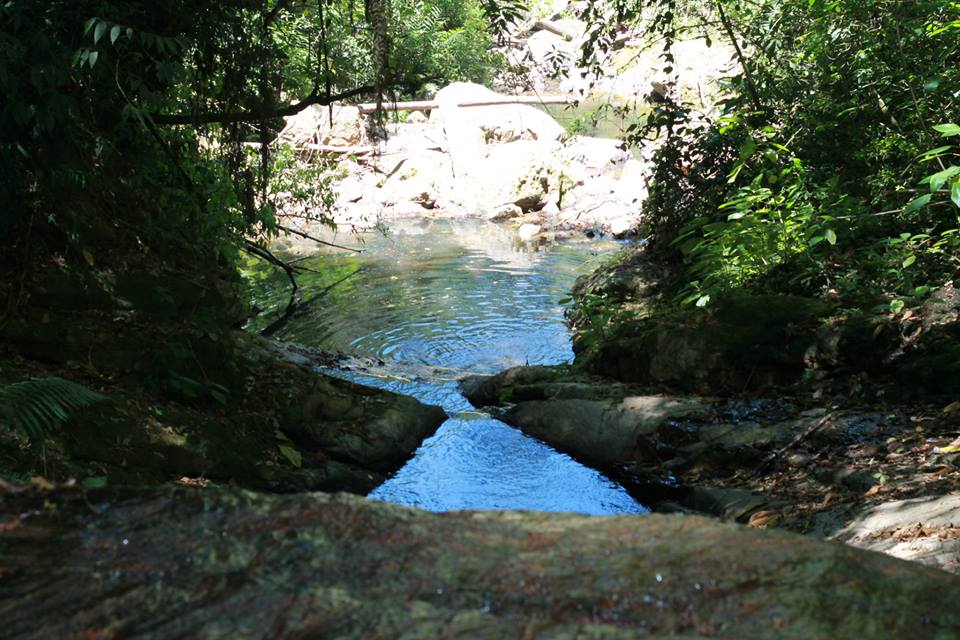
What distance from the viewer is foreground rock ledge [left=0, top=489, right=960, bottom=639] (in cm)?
130

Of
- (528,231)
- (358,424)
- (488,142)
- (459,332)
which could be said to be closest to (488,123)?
(488,142)

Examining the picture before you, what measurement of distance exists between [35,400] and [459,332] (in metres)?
8.47

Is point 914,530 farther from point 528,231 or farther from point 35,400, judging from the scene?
point 528,231

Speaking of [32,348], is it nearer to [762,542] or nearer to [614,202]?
[762,542]

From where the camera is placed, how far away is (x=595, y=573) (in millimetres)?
1456

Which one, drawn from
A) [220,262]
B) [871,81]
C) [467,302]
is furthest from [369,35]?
[467,302]

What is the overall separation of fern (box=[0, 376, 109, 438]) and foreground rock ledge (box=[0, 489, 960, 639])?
1964mm

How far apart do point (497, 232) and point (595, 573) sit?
18400 millimetres

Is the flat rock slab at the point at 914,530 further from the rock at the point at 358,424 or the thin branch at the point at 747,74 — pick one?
the thin branch at the point at 747,74

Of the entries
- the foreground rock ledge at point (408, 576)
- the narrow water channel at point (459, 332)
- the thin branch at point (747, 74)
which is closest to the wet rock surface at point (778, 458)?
the narrow water channel at point (459, 332)

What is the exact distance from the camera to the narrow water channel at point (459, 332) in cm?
571

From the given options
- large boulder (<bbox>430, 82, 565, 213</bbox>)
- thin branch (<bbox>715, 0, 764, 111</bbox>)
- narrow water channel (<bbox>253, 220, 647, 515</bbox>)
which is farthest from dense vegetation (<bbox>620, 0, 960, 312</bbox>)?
large boulder (<bbox>430, 82, 565, 213</bbox>)

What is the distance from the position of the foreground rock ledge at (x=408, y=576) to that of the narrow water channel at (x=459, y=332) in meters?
3.75

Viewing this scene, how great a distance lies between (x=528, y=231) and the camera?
1934 cm
